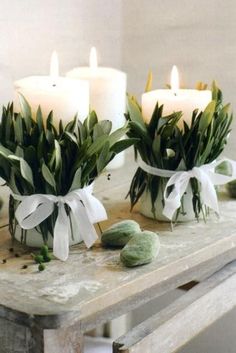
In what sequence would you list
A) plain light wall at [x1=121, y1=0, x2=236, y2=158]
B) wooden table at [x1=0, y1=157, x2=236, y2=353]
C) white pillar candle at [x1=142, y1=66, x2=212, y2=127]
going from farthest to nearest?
plain light wall at [x1=121, y1=0, x2=236, y2=158], white pillar candle at [x1=142, y1=66, x2=212, y2=127], wooden table at [x1=0, y1=157, x2=236, y2=353]

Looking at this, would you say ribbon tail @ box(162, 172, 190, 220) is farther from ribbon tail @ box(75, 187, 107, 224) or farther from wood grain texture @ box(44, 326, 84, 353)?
wood grain texture @ box(44, 326, 84, 353)

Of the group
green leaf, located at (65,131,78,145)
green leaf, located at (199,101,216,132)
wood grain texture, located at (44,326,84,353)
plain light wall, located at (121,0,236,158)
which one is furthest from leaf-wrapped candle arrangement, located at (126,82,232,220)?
plain light wall, located at (121,0,236,158)

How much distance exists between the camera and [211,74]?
111 cm

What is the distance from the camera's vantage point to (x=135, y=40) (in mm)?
1188

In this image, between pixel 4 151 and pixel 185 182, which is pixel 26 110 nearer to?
pixel 4 151

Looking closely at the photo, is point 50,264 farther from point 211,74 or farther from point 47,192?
point 211,74

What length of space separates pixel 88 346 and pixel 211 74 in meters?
0.49

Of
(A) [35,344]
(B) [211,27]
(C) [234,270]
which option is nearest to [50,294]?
(A) [35,344]

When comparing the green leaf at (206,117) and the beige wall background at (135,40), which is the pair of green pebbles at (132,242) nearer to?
the green leaf at (206,117)

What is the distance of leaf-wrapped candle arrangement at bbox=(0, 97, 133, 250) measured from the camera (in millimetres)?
660

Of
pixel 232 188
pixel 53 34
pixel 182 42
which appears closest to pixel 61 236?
pixel 232 188

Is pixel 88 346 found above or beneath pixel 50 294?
beneath

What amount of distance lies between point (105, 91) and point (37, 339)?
456 millimetres

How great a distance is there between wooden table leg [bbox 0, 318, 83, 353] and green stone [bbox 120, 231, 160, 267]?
89mm
